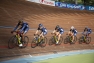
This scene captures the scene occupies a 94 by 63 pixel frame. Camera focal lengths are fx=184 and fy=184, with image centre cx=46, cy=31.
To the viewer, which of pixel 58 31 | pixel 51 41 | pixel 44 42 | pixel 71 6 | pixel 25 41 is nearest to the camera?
pixel 25 41

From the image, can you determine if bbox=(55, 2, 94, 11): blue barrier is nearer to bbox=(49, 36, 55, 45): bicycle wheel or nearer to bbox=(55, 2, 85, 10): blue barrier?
bbox=(55, 2, 85, 10): blue barrier

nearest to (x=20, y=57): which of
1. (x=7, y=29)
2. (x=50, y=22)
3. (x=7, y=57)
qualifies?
(x=7, y=57)

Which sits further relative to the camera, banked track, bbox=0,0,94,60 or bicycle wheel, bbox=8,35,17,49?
banked track, bbox=0,0,94,60

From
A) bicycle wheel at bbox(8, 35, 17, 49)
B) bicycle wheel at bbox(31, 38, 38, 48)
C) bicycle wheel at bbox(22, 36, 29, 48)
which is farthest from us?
bicycle wheel at bbox(31, 38, 38, 48)

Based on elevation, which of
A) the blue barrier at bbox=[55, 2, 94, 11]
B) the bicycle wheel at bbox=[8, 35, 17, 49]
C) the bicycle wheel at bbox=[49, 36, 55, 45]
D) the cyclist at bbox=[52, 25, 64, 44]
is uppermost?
the blue barrier at bbox=[55, 2, 94, 11]

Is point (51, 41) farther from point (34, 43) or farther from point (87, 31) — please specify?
point (87, 31)

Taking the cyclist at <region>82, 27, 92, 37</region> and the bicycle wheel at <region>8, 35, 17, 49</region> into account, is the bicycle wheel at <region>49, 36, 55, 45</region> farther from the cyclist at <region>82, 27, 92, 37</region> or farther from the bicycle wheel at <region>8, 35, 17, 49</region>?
the cyclist at <region>82, 27, 92, 37</region>

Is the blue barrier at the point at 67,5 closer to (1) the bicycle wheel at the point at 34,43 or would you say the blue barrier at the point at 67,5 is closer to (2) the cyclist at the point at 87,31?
(2) the cyclist at the point at 87,31

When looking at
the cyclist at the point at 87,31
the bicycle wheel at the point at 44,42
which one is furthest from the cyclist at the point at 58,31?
the cyclist at the point at 87,31

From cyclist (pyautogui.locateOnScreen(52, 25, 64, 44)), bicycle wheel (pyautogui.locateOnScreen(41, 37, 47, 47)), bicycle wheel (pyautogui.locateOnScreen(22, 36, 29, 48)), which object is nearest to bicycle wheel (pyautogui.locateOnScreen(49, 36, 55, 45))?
cyclist (pyautogui.locateOnScreen(52, 25, 64, 44))

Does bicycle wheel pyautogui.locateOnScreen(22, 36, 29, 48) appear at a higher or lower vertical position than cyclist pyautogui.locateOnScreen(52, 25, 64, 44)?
lower

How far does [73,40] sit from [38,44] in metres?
4.09

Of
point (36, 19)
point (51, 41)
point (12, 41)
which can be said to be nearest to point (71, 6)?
point (51, 41)

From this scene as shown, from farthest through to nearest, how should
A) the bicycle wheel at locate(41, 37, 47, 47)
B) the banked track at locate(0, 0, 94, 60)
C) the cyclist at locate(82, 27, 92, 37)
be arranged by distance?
the cyclist at locate(82, 27, 92, 37)
the bicycle wheel at locate(41, 37, 47, 47)
the banked track at locate(0, 0, 94, 60)
